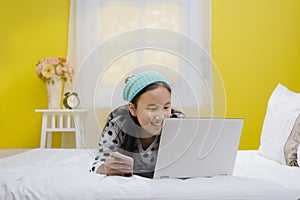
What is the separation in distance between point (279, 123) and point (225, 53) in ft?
4.34

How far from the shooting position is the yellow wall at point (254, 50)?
9.74 ft

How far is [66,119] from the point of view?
2918 mm

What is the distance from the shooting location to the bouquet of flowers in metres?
2.84

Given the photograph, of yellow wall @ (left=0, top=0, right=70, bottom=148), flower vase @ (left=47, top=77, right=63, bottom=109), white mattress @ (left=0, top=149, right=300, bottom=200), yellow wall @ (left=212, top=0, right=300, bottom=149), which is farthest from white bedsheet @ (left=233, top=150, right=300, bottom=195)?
yellow wall @ (left=0, top=0, right=70, bottom=148)

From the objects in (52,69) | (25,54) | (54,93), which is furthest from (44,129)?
(25,54)

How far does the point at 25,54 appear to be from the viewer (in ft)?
10.2

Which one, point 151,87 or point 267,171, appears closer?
point 151,87

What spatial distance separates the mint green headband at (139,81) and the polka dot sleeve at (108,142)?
0.09 metres

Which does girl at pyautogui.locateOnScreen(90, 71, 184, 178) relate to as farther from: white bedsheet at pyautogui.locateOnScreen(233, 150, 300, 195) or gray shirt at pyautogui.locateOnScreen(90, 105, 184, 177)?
white bedsheet at pyautogui.locateOnScreen(233, 150, 300, 195)

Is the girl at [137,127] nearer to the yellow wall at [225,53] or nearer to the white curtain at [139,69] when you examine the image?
the white curtain at [139,69]

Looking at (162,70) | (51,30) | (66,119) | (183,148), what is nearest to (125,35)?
(162,70)

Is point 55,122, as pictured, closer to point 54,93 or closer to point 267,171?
point 54,93

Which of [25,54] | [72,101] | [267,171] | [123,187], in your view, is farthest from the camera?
[25,54]

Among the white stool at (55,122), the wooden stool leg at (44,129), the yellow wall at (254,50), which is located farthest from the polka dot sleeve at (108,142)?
the yellow wall at (254,50)
